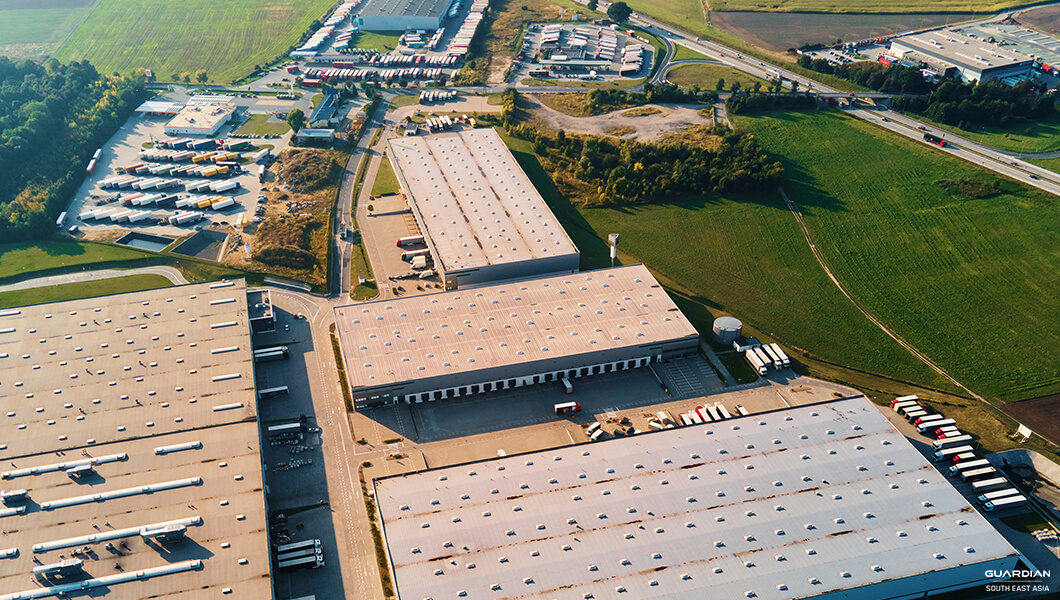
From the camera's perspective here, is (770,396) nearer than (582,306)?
Yes

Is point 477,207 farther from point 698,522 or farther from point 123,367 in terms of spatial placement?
point 698,522

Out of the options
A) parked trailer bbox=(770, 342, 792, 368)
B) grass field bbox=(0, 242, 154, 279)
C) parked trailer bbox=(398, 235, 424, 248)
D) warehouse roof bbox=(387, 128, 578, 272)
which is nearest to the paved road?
grass field bbox=(0, 242, 154, 279)

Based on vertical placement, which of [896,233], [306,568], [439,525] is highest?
[896,233]

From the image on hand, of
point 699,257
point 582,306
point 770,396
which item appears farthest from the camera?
point 699,257

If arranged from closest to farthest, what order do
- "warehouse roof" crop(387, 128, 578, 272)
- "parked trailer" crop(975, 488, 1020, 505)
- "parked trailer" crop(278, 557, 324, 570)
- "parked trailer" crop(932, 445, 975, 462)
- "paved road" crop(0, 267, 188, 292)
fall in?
1. "parked trailer" crop(278, 557, 324, 570)
2. "parked trailer" crop(975, 488, 1020, 505)
3. "parked trailer" crop(932, 445, 975, 462)
4. "warehouse roof" crop(387, 128, 578, 272)
5. "paved road" crop(0, 267, 188, 292)

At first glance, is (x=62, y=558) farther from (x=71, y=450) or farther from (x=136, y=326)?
(x=136, y=326)

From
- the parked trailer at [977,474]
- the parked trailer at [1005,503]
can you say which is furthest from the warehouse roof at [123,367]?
the parked trailer at [1005,503]

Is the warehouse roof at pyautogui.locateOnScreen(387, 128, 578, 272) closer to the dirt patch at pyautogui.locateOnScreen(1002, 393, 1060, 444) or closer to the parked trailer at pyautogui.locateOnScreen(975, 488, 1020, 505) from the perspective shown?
the parked trailer at pyautogui.locateOnScreen(975, 488, 1020, 505)

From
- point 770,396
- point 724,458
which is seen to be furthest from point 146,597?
point 770,396
